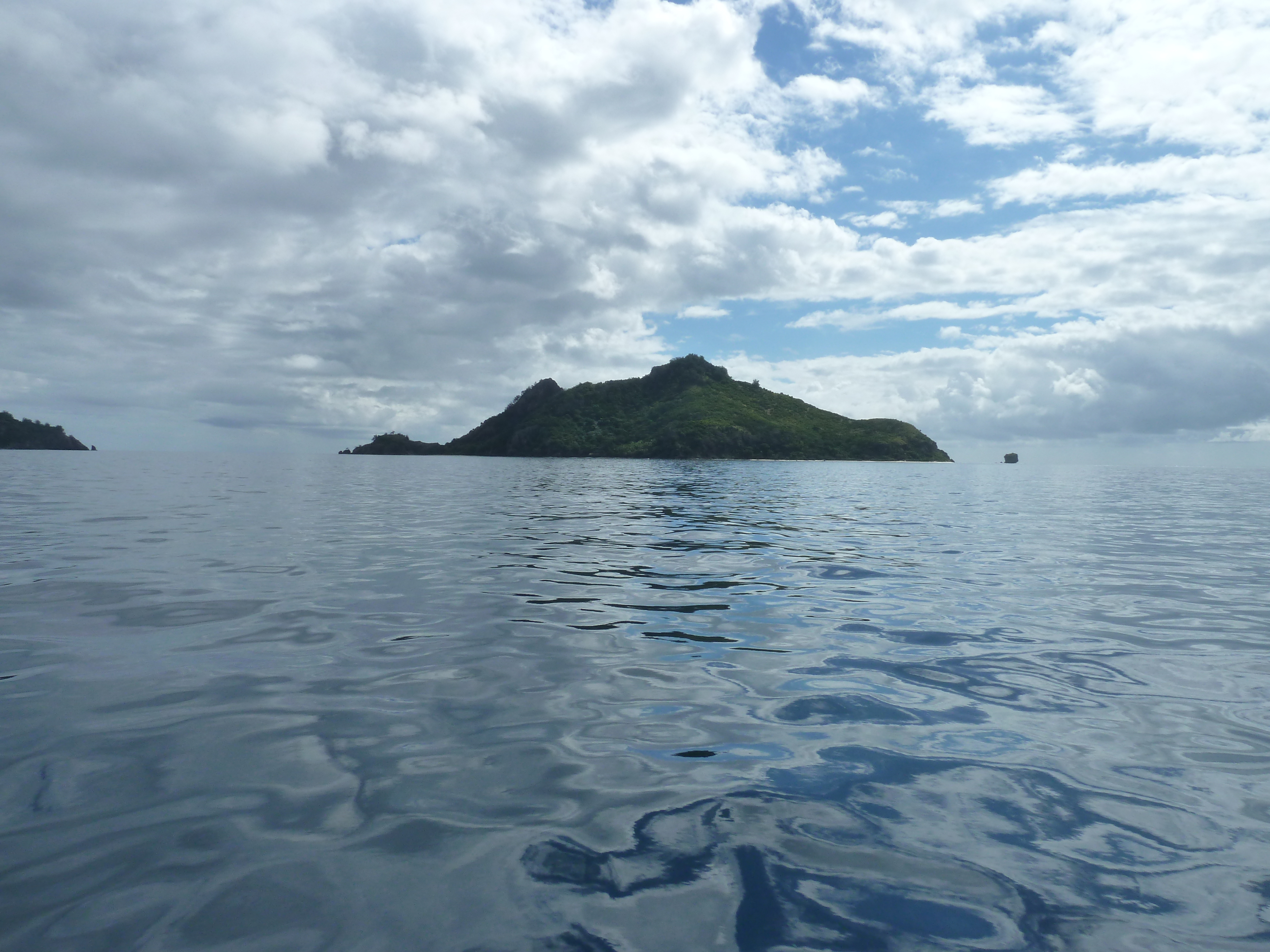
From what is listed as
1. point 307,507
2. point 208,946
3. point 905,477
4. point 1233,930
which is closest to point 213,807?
point 208,946

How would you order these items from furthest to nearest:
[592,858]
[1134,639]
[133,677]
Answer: [1134,639], [133,677], [592,858]

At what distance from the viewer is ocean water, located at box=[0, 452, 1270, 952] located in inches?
158

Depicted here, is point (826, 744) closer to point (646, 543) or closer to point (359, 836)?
point (359, 836)

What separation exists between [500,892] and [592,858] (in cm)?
67

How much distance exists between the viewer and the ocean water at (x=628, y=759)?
401 cm

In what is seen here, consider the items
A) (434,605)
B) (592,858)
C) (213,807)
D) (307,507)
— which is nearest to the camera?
(592,858)

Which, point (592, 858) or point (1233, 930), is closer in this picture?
point (1233, 930)

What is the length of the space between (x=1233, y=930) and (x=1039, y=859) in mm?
997

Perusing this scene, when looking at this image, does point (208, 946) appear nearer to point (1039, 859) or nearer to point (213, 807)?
point (213, 807)

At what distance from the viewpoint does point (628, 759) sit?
6.20 m

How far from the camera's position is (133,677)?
8320mm

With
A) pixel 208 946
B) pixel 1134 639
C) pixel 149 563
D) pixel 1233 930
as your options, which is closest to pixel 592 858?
pixel 208 946

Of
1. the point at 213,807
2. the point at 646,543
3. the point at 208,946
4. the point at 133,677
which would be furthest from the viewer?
the point at 646,543

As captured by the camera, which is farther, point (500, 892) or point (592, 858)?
point (592, 858)
